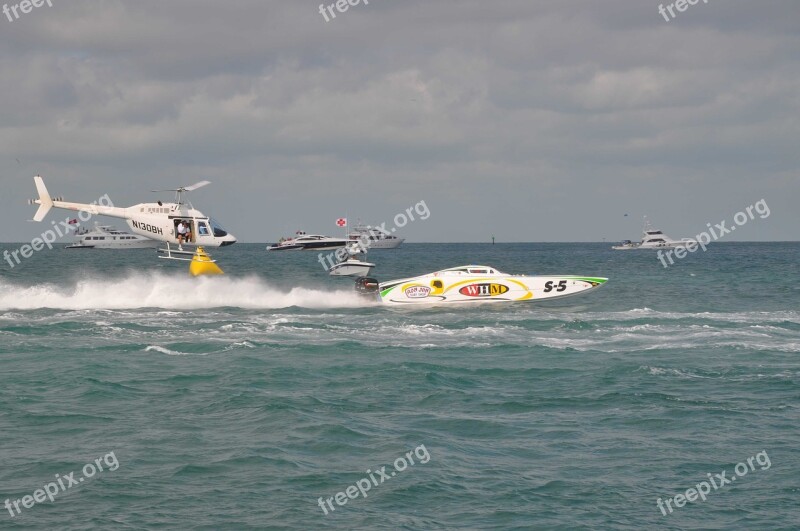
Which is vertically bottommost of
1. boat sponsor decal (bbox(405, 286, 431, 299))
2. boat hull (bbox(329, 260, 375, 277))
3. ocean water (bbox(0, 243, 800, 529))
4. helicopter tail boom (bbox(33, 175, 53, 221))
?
ocean water (bbox(0, 243, 800, 529))

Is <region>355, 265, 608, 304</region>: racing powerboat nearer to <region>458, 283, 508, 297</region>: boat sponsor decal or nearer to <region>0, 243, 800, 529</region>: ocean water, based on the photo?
<region>458, 283, 508, 297</region>: boat sponsor decal

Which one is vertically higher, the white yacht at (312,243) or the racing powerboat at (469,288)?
the white yacht at (312,243)

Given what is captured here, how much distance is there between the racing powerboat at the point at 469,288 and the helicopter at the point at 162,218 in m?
8.69

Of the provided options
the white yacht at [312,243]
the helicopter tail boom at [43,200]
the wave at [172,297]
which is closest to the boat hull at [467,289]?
the wave at [172,297]

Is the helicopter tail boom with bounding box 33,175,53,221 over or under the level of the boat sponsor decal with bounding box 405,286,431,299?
over

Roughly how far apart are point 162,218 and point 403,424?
27.3 m

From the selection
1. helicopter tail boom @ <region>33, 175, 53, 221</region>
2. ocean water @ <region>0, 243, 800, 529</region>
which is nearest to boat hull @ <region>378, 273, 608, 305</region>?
ocean water @ <region>0, 243, 800, 529</region>

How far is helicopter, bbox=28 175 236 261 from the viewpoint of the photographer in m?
41.3

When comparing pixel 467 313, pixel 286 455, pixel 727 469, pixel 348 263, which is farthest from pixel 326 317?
pixel 727 469

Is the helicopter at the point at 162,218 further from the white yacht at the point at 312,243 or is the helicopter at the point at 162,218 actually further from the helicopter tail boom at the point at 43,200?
the white yacht at the point at 312,243

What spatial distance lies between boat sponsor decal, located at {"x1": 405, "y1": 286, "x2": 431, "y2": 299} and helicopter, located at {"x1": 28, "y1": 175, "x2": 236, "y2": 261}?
920 cm

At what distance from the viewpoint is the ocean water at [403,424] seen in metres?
12.7

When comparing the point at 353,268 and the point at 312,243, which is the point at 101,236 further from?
the point at 353,268

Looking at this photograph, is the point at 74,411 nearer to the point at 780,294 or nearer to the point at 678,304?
the point at 678,304
